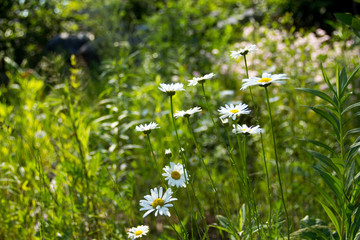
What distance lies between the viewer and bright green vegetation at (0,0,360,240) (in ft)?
3.48

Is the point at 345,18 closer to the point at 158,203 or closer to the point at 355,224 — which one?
the point at 355,224

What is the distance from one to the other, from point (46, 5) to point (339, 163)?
7271 mm

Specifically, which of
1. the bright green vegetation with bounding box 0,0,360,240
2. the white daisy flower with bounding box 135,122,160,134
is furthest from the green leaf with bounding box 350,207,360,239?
the white daisy flower with bounding box 135,122,160,134

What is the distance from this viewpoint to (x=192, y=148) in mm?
2533

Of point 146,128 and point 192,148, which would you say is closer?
point 146,128

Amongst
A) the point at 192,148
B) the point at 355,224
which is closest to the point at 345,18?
the point at 355,224

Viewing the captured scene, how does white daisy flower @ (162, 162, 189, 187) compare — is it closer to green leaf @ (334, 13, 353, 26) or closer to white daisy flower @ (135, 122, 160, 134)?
white daisy flower @ (135, 122, 160, 134)

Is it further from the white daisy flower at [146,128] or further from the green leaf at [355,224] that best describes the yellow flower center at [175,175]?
the green leaf at [355,224]

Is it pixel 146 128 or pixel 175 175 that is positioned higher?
pixel 146 128

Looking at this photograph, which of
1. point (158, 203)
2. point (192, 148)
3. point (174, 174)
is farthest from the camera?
point (192, 148)

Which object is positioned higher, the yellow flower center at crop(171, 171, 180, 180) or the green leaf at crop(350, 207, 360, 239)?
the yellow flower center at crop(171, 171, 180, 180)

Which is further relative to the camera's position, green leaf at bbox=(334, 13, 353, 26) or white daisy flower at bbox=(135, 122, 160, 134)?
green leaf at bbox=(334, 13, 353, 26)

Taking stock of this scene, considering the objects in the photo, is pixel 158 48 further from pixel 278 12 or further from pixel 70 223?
pixel 278 12

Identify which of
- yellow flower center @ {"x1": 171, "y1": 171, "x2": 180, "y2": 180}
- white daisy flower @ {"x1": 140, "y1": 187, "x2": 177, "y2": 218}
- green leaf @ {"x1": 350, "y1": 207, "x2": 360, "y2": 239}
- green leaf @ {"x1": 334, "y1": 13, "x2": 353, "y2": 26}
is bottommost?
green leaf @ {"x1": 350, "y1": 207, "x2": 360, "y2": 239}
